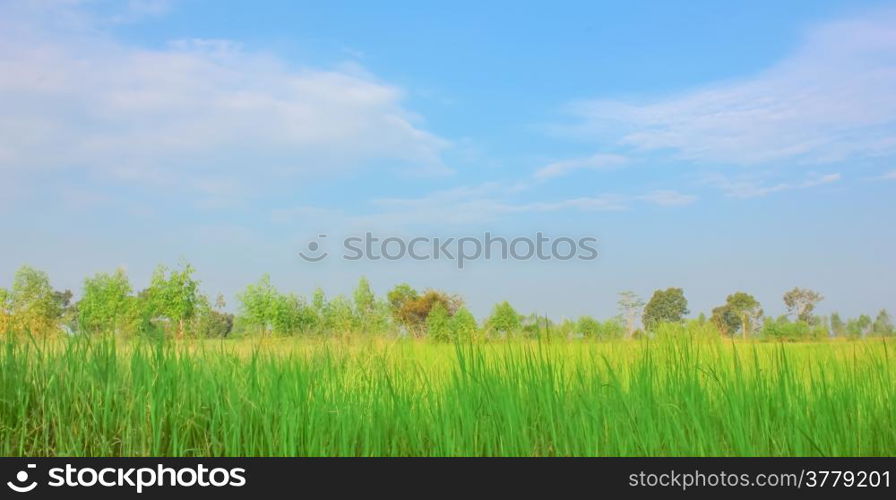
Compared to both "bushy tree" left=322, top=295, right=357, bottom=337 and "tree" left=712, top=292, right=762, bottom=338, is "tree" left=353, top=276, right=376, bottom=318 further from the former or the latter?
"tree" left=712, top=292, right=762, bottom=338

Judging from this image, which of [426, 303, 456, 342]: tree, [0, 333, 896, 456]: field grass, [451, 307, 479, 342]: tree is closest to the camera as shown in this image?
[0, 333, 896, 456]: field grass

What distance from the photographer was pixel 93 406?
4.16 m

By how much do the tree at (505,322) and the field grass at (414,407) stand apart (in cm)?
38

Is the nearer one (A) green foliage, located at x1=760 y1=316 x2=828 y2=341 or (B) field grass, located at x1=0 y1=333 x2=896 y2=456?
(B) field grass, located at x1=0 y1=333 x2=896 y2=456

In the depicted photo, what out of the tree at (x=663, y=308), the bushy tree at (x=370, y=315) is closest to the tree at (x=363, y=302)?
the bushy tree at (x=370, y=315)

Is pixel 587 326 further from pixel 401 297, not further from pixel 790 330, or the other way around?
pixel 401 297

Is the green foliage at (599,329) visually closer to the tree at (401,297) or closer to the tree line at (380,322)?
the tree line at (380,322)

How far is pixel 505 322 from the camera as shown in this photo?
5.33m

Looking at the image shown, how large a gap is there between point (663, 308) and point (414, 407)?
7.78 feet

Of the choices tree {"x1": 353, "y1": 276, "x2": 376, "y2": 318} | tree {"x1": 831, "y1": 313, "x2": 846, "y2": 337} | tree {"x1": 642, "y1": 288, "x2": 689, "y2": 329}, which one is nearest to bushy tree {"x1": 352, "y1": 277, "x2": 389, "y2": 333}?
tree {"x1": 353, "y1": 276, "x2": 376, "y2": 318}

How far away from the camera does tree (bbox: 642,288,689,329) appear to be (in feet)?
18.3

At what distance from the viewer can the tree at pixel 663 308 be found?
18.3ft

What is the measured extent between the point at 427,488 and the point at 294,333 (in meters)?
2.19

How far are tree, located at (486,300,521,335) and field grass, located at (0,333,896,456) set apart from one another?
381 mm
